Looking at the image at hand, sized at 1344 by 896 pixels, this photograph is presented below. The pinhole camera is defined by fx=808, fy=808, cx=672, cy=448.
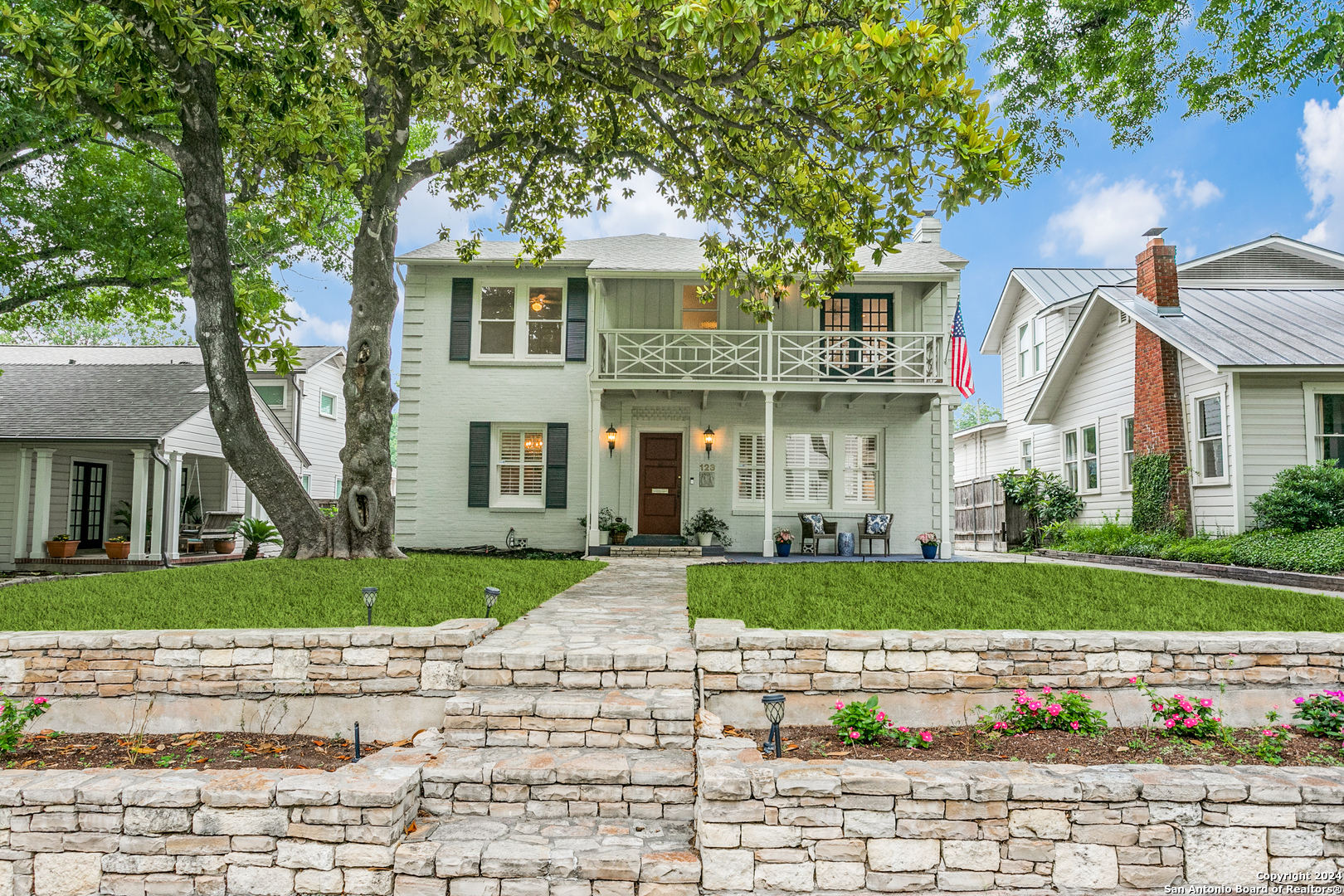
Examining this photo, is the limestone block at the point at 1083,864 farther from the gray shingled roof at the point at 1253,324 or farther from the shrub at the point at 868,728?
the gray shingled roof at the point at 1253,324

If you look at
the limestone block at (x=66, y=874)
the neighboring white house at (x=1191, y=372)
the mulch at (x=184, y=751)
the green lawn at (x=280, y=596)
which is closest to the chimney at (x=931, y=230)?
the neighboring white house at (x=1191, y=372)

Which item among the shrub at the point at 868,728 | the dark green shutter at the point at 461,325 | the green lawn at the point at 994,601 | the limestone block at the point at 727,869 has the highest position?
the dark green shutter at the point at 461,325

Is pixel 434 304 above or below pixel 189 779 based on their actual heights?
above

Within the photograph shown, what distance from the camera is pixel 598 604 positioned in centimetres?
717

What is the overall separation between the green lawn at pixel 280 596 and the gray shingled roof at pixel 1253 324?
1047 cm

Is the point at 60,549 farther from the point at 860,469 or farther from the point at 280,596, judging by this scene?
the point at 860,469

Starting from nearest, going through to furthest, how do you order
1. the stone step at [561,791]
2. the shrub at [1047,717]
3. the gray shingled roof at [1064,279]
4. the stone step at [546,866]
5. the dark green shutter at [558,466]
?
the stone step at [546,866]
the stone step at [561,791]
the shrub at [1047,717]
the dark green shutter at [558,466]
the gray shingled roof at [1064,279]

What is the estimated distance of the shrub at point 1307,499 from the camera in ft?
37.7

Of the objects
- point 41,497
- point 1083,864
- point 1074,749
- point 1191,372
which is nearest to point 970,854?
point 1083,864

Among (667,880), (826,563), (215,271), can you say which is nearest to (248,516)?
(215,271)

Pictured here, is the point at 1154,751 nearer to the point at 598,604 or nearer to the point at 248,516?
the point at 598,604

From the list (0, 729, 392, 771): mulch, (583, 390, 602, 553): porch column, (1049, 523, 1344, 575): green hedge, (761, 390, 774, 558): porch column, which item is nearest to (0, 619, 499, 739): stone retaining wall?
(0, 729, 392, 771): mulch

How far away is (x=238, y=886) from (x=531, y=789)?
4.35 feet

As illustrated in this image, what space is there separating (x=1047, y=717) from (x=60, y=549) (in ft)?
57.6
